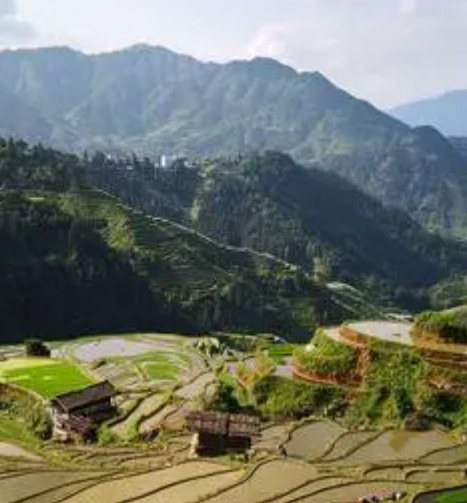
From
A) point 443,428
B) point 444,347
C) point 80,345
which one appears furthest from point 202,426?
point 80,345

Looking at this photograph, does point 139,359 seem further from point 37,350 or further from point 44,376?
point 44,376

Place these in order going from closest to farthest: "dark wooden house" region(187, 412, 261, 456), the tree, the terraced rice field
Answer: the terraced rice field
"dark wooden house" region(187, 412, 261, 456)
the tree

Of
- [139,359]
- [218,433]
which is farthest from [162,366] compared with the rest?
[218,433]

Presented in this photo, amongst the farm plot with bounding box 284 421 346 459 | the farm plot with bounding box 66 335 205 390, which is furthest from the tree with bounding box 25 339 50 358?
the farm plot with bounding box 284 421 346 459

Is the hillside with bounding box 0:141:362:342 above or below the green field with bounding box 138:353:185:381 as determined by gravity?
above

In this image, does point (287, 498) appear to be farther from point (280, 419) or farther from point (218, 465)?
point (280, 419)

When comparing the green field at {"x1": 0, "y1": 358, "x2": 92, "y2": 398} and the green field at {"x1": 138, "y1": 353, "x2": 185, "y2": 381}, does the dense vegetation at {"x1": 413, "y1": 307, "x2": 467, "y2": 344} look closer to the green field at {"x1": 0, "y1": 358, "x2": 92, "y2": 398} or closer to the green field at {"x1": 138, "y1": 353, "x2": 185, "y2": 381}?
the green field at {"x1": 0, "y1": 358, "x2": 92, "y2": 398}
